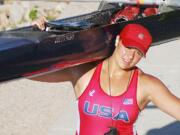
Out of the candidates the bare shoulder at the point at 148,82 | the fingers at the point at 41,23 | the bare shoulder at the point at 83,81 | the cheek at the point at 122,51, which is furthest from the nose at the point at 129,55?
the fingers at the point at 41,23

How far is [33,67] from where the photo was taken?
378cm

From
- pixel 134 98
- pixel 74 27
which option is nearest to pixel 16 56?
pixel 134 98

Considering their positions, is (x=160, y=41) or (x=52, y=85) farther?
(x=52, y=85)

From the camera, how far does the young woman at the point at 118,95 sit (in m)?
3.87

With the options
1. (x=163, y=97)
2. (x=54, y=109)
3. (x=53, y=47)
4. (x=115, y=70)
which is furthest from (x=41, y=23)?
(x=54, y=109)

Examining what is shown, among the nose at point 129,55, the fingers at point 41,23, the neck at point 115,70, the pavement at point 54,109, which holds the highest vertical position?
the nose at point 129,55

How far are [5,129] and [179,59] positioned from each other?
101 inches

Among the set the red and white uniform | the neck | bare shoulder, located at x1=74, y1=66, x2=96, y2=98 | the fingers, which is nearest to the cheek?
the neck

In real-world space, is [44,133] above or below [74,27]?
below

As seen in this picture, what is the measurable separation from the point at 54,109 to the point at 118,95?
288cm

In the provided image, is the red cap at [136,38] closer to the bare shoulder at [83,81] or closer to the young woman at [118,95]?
the young woman at [118,95]

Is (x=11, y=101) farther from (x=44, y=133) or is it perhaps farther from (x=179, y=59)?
(x=179, y=59)

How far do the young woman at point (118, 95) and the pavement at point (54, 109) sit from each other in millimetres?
2182

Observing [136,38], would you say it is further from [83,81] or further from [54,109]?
[54,109]
